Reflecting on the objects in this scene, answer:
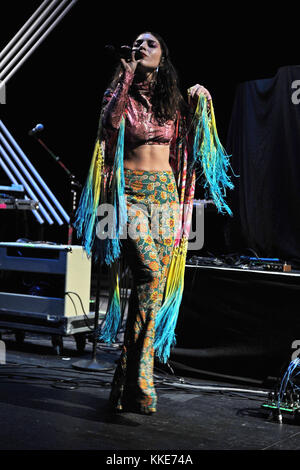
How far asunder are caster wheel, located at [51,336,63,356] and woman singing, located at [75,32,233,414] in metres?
1.30

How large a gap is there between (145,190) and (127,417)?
3.02 ft

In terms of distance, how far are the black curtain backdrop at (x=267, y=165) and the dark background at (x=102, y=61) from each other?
0.55 ft

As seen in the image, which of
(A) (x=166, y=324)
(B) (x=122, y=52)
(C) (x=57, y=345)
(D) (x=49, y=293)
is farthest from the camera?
(D) (x=49, y=293)

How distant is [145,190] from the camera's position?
7.73ft

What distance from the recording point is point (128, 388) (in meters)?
2.26

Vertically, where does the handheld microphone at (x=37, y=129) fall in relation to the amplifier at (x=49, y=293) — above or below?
above

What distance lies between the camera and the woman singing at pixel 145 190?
7.49ft

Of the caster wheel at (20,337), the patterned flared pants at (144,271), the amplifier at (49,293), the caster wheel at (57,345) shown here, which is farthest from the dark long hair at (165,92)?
the caster wheel at (20,337)

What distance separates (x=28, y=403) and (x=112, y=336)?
46cm

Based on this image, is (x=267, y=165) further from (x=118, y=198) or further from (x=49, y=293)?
(x=118, y=198)

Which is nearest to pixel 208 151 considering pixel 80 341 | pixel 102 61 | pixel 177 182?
pixel 177 182

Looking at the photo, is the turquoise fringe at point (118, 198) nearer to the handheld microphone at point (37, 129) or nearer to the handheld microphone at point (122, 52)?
the handheld microphone at point (122, 52)

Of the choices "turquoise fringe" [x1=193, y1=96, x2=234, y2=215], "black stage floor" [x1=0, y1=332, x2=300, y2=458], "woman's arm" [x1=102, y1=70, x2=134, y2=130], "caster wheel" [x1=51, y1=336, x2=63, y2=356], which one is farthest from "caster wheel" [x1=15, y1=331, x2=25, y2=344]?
"woman's arm" [x1=102, y1=70, x2=134, y2=130]
